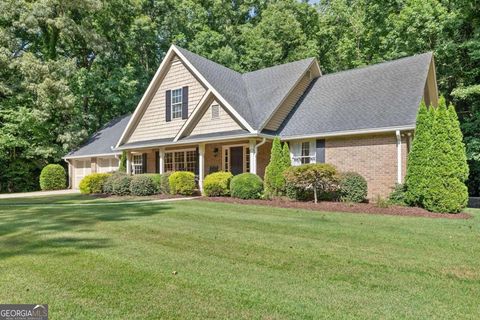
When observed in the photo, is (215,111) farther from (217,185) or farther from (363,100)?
(363,100)

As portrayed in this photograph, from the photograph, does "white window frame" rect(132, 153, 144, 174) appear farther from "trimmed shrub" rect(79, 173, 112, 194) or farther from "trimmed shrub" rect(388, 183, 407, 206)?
"trimmed shrub" rect(388, 183, 407, 206)

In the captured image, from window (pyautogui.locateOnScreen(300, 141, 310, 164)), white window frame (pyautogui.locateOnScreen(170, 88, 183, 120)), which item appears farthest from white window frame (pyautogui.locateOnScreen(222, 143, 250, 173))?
white window frame (pyautogui.locateOnScreen(170, 88, 183, 120))

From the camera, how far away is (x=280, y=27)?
2939cm

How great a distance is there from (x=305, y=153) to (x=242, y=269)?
11635mm

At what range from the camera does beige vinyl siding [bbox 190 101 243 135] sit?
1673cm

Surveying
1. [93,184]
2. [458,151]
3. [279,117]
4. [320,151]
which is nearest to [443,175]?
[458,151]

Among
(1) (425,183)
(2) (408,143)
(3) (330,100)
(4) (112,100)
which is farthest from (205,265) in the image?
(4) (112,100)

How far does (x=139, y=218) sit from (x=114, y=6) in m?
26.9

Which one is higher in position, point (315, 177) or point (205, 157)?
point (205, 157)

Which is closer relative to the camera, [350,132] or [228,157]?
[350,132]

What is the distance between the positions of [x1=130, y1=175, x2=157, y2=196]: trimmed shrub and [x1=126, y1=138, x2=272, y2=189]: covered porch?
1.39 m

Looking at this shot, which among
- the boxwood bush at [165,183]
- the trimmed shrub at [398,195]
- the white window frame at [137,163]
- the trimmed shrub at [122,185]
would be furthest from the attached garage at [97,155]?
the trimmed shrub at [398,195]

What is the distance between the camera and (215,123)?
17375 mm

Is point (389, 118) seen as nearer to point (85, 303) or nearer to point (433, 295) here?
point (433, 295)
